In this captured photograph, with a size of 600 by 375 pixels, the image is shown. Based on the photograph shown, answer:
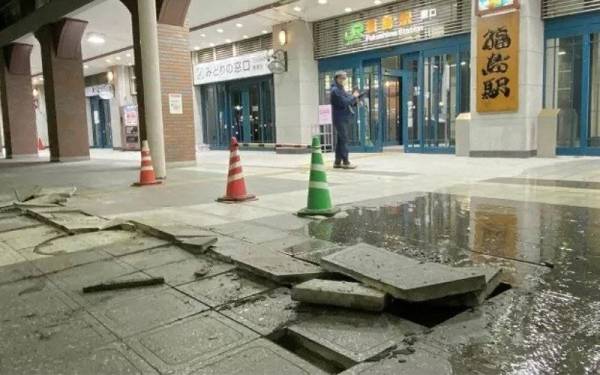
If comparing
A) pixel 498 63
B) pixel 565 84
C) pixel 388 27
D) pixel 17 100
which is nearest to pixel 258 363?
pixel 498 63

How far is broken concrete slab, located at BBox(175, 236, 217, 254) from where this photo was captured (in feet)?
12.9

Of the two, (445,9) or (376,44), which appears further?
(376,44)

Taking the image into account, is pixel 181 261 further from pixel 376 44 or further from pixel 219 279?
pixel 376 44

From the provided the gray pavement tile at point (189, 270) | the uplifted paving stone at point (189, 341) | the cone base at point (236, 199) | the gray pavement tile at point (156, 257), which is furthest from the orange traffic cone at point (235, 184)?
the uplifted paving stone at point (189, 341)

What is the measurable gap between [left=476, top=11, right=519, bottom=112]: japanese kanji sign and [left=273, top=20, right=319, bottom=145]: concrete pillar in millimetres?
6579

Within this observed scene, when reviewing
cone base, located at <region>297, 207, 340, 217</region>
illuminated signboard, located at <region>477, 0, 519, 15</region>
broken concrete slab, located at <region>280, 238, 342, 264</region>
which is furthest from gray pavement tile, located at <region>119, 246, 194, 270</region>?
illuminated signboard, located at <region>477, 0, 519, 15</region>

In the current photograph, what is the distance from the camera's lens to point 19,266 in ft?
12.5

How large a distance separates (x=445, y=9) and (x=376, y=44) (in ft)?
8.14

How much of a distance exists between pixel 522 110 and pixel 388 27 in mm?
5171

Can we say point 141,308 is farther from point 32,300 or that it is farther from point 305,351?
point 305,351

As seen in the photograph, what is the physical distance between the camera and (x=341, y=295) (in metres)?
2.62

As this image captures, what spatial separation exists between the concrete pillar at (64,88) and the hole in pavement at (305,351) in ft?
53.1

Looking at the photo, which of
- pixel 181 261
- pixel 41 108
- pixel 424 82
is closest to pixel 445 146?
pixel 424 82

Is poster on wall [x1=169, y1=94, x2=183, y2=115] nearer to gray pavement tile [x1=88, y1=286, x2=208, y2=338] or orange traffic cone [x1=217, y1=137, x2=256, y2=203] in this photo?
orange traffic cone [x1=217, y1=137, x2=256, y2=203]
